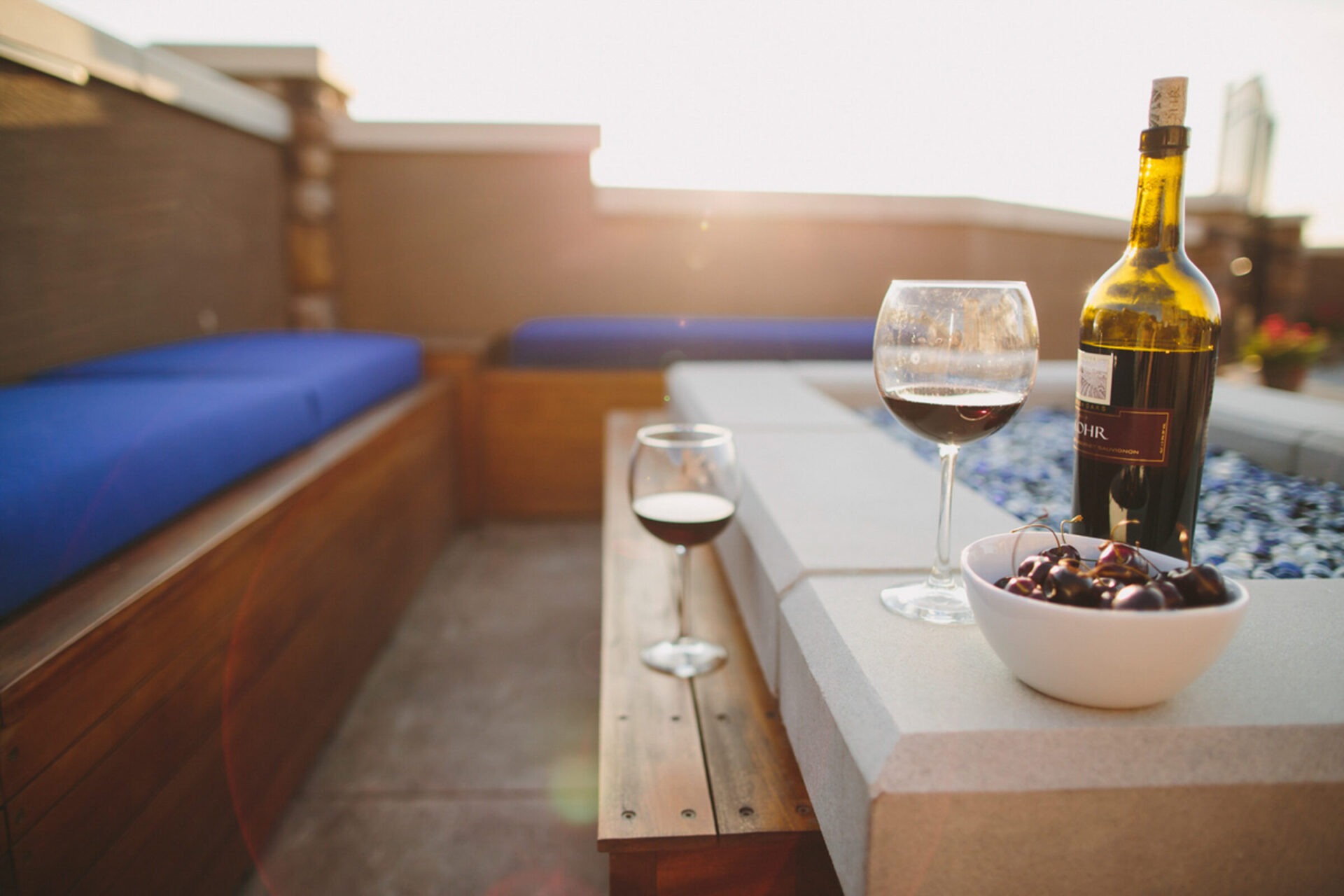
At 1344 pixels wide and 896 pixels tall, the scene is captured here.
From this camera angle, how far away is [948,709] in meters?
0.50

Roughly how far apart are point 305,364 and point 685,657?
1.48 metres

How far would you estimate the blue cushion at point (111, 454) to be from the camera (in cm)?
86

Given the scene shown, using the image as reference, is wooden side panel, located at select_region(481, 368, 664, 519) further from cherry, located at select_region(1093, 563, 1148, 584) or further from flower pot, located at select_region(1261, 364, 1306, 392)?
flower pot, located at select_region(1261, 364, 1306, 392)

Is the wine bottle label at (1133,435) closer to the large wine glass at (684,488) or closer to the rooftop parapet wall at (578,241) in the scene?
the large wine glass at (684,488)

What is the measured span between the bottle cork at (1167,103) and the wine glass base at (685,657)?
2.23 ft

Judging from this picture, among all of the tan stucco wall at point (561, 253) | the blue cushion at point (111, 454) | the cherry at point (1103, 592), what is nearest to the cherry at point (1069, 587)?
the cherry at point (1103, 592)

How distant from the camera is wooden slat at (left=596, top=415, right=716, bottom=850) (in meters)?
0.65

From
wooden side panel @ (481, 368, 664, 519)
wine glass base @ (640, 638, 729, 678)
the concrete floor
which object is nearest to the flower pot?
wooden side panel @ (481, 368, 664, 519)

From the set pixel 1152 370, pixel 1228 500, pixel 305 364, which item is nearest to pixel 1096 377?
pixel 1152 370

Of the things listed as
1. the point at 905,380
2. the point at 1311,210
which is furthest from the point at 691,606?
the point at 1311,210

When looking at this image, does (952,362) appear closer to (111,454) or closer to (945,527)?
(945,527)

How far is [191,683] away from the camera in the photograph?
40.6 inches

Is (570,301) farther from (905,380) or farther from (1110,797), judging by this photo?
(1110,797)

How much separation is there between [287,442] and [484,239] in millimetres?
2527
